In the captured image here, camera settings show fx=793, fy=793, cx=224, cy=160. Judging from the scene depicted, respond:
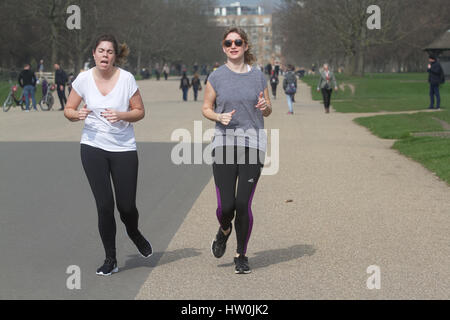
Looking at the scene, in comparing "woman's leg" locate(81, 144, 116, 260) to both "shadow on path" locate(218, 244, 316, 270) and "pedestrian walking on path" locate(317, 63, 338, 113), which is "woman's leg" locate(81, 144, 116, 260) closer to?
"shadow on path" locate(218, 244, 316, 270)

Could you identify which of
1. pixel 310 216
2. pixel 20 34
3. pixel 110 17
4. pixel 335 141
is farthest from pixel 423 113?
pixel 20 34

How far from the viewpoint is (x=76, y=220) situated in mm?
7672

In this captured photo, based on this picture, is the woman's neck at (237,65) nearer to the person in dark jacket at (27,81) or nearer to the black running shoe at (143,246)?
the black running shoe at (143,246)

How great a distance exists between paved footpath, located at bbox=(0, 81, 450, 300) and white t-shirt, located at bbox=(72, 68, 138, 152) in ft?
3.05

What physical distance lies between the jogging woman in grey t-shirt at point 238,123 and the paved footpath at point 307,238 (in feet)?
1.59

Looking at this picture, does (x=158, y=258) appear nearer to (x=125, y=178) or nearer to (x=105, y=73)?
(x=125, y=178)

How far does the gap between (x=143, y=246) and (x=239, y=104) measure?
1336 millimetres

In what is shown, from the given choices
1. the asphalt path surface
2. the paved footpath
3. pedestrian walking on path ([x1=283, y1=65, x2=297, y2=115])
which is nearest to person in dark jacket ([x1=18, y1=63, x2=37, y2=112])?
pedestrian walking on path ([x1=283, y1=65, x2=297, y2=115])

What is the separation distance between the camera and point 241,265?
5.61 metres

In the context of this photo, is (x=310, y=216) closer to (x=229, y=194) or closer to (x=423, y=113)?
(x=229, y=194)

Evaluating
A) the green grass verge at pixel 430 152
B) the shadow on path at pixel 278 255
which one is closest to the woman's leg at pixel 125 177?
the shadow on path at pixel 278 255

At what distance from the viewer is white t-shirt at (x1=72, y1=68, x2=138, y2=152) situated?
554cm

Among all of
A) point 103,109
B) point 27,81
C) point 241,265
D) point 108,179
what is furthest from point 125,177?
point 27,81
